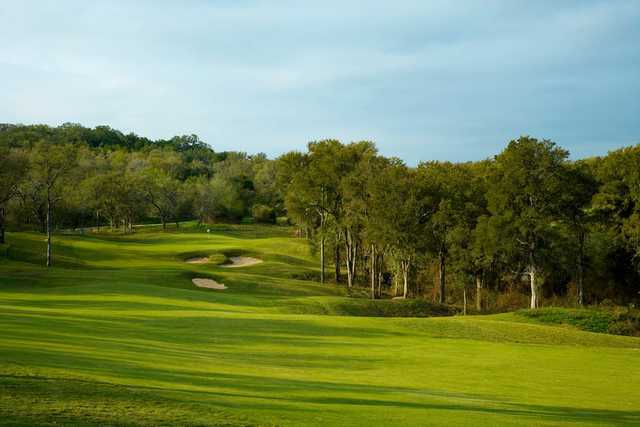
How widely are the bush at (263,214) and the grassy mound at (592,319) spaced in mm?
100692

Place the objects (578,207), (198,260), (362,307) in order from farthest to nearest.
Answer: (198,260), (578,207), (362,307)

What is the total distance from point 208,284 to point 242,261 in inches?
729

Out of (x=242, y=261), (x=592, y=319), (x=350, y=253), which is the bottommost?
(x=592, y=319)

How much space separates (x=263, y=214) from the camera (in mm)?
144000

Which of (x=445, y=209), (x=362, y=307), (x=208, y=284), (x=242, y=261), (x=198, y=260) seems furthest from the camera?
(x=242, y=261)

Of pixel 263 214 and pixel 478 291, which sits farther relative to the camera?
pixel 263 214

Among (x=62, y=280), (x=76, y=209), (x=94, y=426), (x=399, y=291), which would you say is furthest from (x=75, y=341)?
(x=76, y=209)

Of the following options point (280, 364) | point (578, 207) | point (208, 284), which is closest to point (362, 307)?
point (208, 284)

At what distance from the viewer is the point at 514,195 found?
5350cm

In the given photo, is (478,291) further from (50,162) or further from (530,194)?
(50,162)

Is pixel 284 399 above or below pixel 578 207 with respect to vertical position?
below

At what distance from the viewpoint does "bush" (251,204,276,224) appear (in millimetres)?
143000

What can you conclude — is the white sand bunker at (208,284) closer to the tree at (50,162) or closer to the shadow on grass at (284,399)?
the tree at (50,162)

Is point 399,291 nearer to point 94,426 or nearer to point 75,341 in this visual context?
point 75,341
